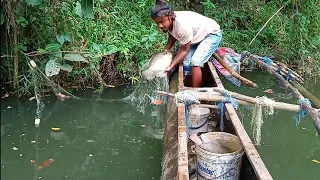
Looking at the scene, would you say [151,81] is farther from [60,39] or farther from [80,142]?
[60,39]

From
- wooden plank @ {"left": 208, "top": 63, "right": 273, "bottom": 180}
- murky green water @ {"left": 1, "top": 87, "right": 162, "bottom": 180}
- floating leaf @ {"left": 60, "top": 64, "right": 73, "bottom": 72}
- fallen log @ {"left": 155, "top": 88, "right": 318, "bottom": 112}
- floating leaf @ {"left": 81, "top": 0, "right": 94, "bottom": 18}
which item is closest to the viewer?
wooden plank @ {"left": 208, "top": 63, "right": 273, "bottom": 180}

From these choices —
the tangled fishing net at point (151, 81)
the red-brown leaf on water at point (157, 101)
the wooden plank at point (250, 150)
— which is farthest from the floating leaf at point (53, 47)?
the wooden plank at point (250, 150)

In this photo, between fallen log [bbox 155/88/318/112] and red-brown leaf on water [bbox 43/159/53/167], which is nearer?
fallen log [bbox 155/88/318/112]

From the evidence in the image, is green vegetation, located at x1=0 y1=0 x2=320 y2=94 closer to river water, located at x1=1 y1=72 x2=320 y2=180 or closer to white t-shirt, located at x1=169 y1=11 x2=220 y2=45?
river water, located at x1=1 y1=72 x2=320 y2=180

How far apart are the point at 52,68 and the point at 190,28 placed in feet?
7.21

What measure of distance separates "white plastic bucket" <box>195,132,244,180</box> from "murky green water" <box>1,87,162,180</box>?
3.58 ft

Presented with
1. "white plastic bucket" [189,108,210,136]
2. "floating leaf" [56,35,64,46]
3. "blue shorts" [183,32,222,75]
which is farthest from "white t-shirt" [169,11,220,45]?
"floating leaf" [56,35,64,46]

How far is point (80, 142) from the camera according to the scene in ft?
15.7

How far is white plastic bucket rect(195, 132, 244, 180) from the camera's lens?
2764 millimetres

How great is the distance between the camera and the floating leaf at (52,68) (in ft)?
18.1

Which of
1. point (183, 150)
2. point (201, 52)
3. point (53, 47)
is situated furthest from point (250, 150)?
point (53, 47)

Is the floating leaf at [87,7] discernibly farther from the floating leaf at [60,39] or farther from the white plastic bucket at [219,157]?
the floating leaf at [60,39]

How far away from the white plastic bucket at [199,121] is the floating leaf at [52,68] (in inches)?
99.0

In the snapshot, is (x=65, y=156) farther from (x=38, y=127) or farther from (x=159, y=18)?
(x=159, y=18)
